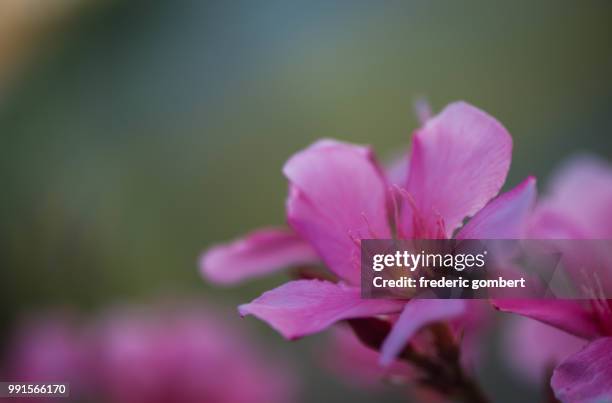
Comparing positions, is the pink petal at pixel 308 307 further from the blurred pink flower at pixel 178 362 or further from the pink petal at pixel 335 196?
the blurred pink flower at pixel 178 362

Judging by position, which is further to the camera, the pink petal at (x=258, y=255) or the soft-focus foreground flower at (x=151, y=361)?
the soft-focus foreground flower at (x=151, y=361)

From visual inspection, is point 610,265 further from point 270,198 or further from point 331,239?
point 270,198

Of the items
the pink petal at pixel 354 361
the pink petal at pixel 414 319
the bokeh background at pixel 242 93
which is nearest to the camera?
the pink petal at pixel 414 319

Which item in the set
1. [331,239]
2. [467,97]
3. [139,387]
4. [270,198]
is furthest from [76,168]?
[331,239]

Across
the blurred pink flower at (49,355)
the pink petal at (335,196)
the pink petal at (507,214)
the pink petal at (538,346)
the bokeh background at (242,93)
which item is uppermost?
the bokeh background at (242,93)

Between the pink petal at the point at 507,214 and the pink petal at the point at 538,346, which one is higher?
the pink petal at the point at 507,214

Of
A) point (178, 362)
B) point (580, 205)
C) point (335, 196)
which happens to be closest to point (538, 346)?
point (580, 205)

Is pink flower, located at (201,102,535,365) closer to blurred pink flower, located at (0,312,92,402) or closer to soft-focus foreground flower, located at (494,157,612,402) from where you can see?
soft-focus foreground flower, located at (494,157,612,402)

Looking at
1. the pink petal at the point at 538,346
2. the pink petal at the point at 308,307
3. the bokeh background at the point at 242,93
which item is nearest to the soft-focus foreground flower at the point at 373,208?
the pink petal at the point at 308,307
